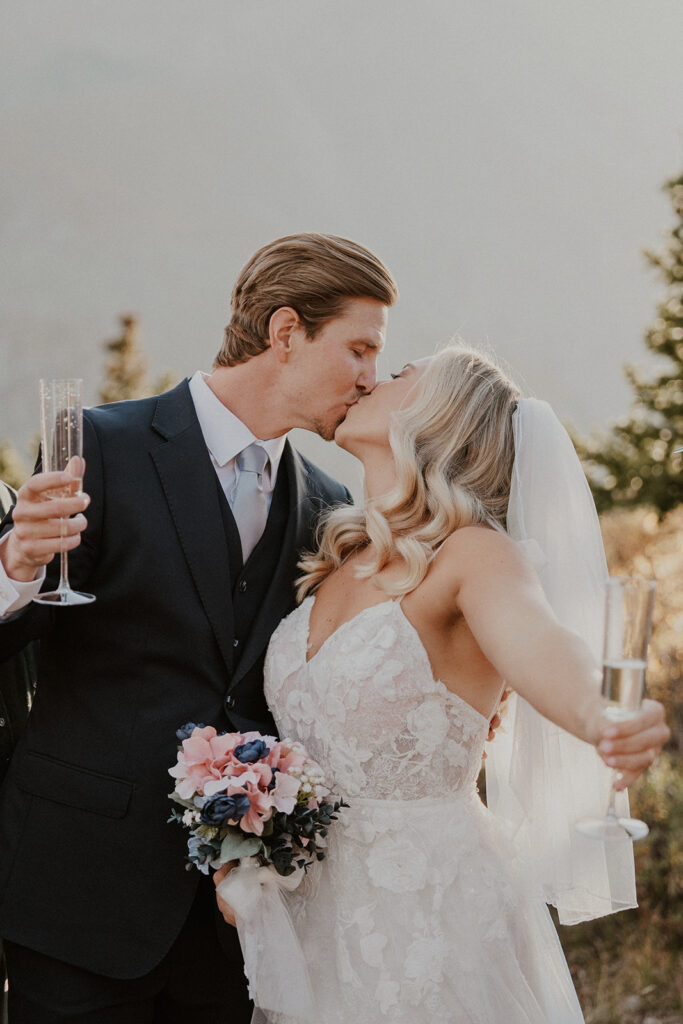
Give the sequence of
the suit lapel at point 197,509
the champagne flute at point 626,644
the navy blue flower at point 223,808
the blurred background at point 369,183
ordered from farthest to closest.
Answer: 1. the blurred background at point 369,183
2. the suit lapel at point 197,509
3. the navy blue flower at point 223,808
4. the champagne flute at point 626,644

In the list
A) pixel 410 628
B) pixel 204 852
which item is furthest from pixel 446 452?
pixel 204 852

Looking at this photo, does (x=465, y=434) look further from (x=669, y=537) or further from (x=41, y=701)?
(x=669, y=537)

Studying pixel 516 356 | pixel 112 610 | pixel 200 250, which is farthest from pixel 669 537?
pixel 200 250

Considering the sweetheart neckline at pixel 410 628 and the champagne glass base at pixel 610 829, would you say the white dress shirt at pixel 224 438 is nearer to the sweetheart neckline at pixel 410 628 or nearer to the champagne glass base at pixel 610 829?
the sweetheart neckline at pixel 410 628

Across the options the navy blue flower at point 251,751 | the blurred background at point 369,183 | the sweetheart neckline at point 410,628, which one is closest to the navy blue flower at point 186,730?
the navy blue flower at point 251,751

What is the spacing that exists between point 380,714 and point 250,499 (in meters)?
0.81

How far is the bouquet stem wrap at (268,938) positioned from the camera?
9.29 ft

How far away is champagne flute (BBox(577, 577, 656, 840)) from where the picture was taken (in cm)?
200

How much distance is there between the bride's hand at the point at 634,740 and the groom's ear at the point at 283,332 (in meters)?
→ 1.78

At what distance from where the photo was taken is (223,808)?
2639 mm

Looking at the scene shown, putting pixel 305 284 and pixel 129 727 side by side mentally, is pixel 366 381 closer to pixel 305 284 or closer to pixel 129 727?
pixel 305 284

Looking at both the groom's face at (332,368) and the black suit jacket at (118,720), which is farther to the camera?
the groom's face at (332,368)

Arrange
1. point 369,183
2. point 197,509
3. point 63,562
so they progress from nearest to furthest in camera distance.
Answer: point 63,562
point 197,509
point 369,183

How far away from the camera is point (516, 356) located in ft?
103
